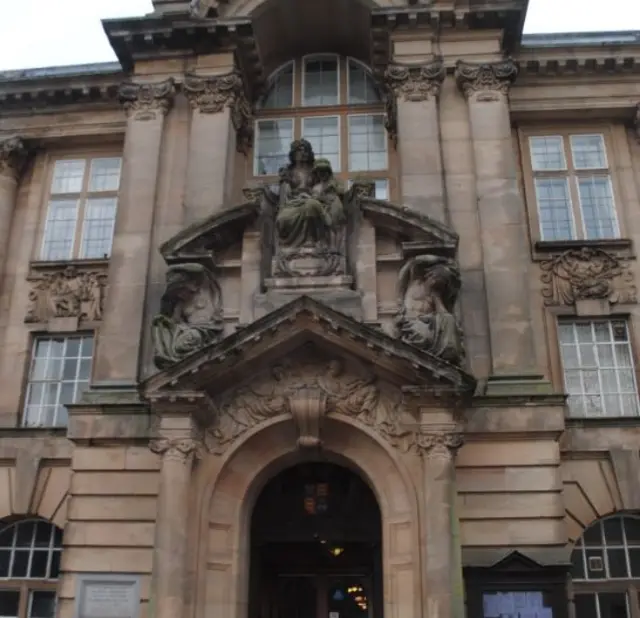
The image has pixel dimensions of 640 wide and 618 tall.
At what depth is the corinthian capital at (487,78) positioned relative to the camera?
1602 cm

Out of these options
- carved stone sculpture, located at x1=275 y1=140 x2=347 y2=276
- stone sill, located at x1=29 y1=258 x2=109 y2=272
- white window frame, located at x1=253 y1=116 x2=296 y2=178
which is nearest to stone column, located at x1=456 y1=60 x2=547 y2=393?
carved stone sculpture, located at x1=275 y1=140 x2=347 y2=276

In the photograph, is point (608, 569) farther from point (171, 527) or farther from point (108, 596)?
point (108, 596)

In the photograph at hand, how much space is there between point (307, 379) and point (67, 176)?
29.0 feet

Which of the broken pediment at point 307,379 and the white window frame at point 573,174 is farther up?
the white window frame at point 573,174

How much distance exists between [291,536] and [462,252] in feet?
19.5

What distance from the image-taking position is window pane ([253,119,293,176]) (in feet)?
57.3

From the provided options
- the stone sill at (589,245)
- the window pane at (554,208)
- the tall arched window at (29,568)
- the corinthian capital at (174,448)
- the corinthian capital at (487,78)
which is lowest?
the tall arched window at (29,568)

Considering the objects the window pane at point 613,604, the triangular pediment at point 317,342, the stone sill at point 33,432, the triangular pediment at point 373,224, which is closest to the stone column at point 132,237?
the triangular pediment at point 373,224

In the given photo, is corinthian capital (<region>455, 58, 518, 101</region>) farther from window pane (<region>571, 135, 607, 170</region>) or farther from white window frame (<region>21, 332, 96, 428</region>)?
white window frame (<region>21, 332, 96, 428</region>)

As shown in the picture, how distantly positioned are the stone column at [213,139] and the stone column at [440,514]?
6218 millimetres

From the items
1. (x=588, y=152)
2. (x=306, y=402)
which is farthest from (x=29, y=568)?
(x=588, y=152)

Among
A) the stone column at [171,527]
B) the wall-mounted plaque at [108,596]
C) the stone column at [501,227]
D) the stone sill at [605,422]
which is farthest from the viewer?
the stone sill at [605,422]

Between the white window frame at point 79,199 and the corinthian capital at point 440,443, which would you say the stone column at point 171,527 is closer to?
the corinthian capital at point 440,443

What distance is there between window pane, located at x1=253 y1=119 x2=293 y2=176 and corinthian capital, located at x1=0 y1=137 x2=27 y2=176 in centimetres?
545
